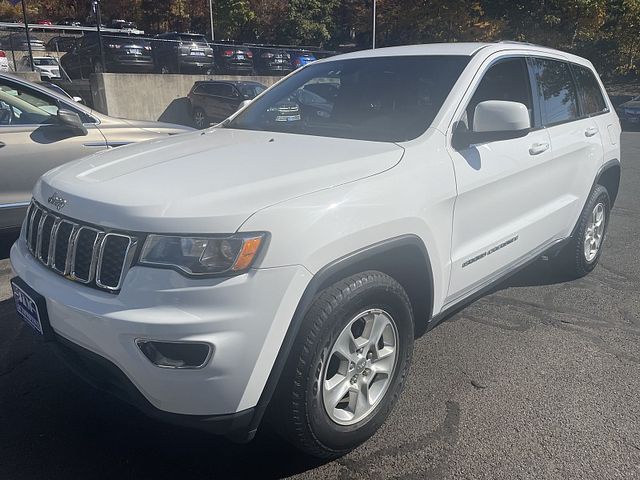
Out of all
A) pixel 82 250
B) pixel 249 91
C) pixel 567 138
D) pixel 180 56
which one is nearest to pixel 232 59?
pixel 180 56

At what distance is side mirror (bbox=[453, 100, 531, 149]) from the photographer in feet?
9.55

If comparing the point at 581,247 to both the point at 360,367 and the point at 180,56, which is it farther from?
the point at 180,56

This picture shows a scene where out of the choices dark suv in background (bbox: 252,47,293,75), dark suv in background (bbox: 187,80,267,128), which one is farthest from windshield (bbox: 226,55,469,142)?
dark suv in background (bbox: 252,47,293,75)

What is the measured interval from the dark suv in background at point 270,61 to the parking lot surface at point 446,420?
20642 millimetres

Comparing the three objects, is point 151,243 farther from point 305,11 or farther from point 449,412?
point 305,11

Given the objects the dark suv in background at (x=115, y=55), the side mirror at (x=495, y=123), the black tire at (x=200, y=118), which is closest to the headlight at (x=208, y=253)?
the side mirror at (x=495, y=123)

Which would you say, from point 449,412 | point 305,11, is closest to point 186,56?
point 449,412

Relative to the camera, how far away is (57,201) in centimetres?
248

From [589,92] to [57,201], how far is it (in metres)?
4.24

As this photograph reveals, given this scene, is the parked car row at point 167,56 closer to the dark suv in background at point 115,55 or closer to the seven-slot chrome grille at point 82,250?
the dark suv in background at point 115,55

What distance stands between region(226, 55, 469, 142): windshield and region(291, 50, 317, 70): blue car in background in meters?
20.7

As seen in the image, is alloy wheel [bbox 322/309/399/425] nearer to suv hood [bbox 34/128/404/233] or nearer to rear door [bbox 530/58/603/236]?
suv hood [bbox 34/128/404/233]

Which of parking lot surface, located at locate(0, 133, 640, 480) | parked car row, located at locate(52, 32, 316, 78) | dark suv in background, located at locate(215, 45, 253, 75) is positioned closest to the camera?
parking lot surface, located at locate(0, 133, 640, 480)

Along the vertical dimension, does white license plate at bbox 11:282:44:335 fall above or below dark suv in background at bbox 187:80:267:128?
above
